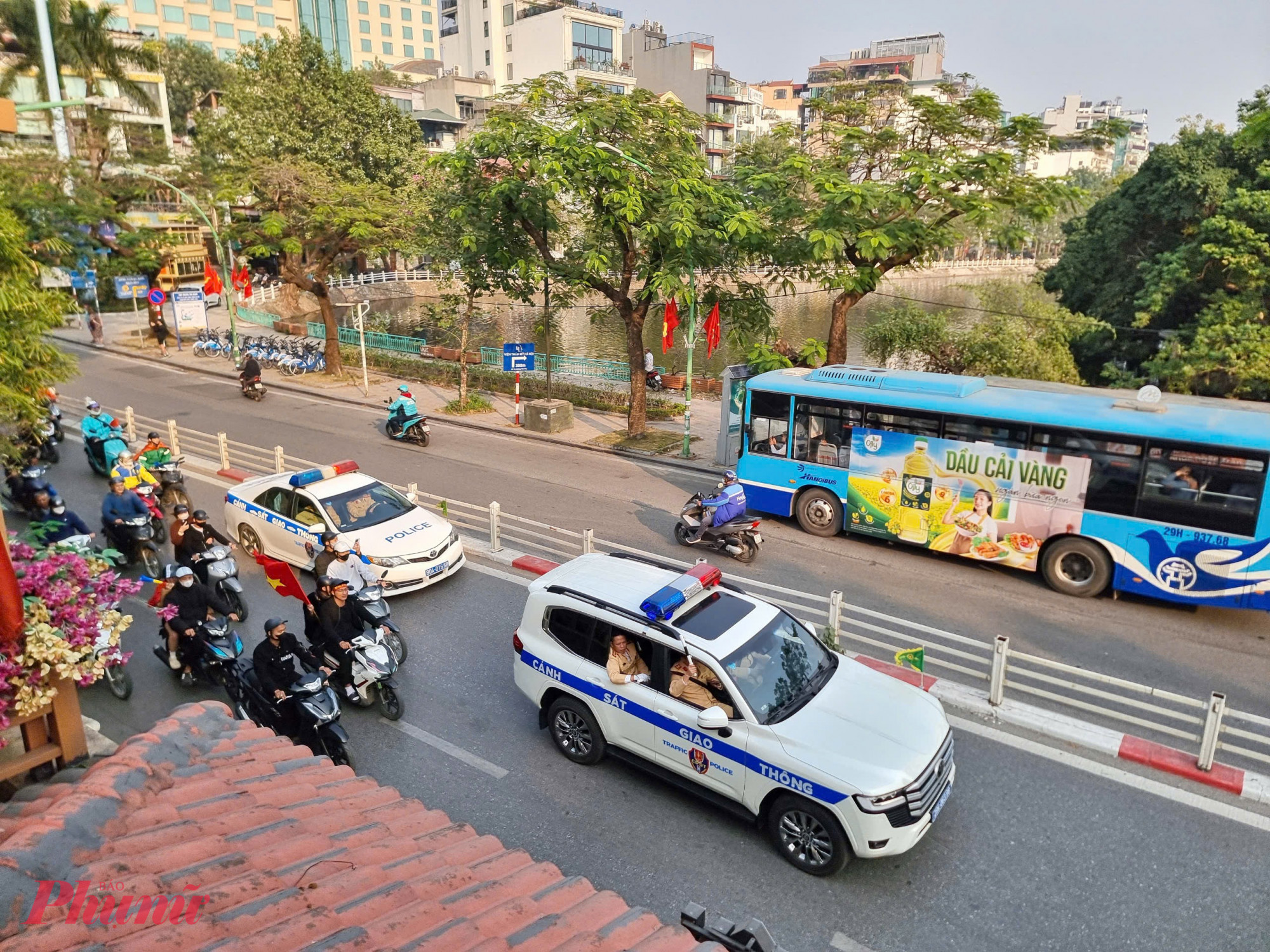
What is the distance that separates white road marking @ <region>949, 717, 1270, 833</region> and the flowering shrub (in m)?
7.95

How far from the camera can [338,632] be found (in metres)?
9.05

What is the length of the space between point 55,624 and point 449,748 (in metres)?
3.86

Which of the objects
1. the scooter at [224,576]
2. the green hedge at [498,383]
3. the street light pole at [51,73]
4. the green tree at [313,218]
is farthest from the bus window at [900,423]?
the street light pole at [51,73]

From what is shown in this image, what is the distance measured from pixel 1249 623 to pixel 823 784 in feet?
28.5

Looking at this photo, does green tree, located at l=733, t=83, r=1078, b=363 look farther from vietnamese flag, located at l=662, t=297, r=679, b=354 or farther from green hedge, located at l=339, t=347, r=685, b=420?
green hedge, located at l=339, t=347, r=685, b=420

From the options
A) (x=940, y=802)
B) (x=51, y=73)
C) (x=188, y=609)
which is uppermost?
(x=51, y=73)

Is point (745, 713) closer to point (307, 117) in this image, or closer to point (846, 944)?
point (846, 944)

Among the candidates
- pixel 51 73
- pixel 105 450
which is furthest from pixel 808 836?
pixel 51 73

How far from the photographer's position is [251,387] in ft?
89.8

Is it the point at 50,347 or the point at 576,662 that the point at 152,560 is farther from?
the point at 576,662

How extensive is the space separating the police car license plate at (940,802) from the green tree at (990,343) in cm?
1869

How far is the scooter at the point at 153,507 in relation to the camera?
13.5 metres

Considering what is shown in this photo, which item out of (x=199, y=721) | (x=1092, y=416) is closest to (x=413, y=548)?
(x=199, y=721)

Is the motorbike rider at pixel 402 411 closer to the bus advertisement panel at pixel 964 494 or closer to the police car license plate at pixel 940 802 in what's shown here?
the bus advertisement panel at pixel 964 494
